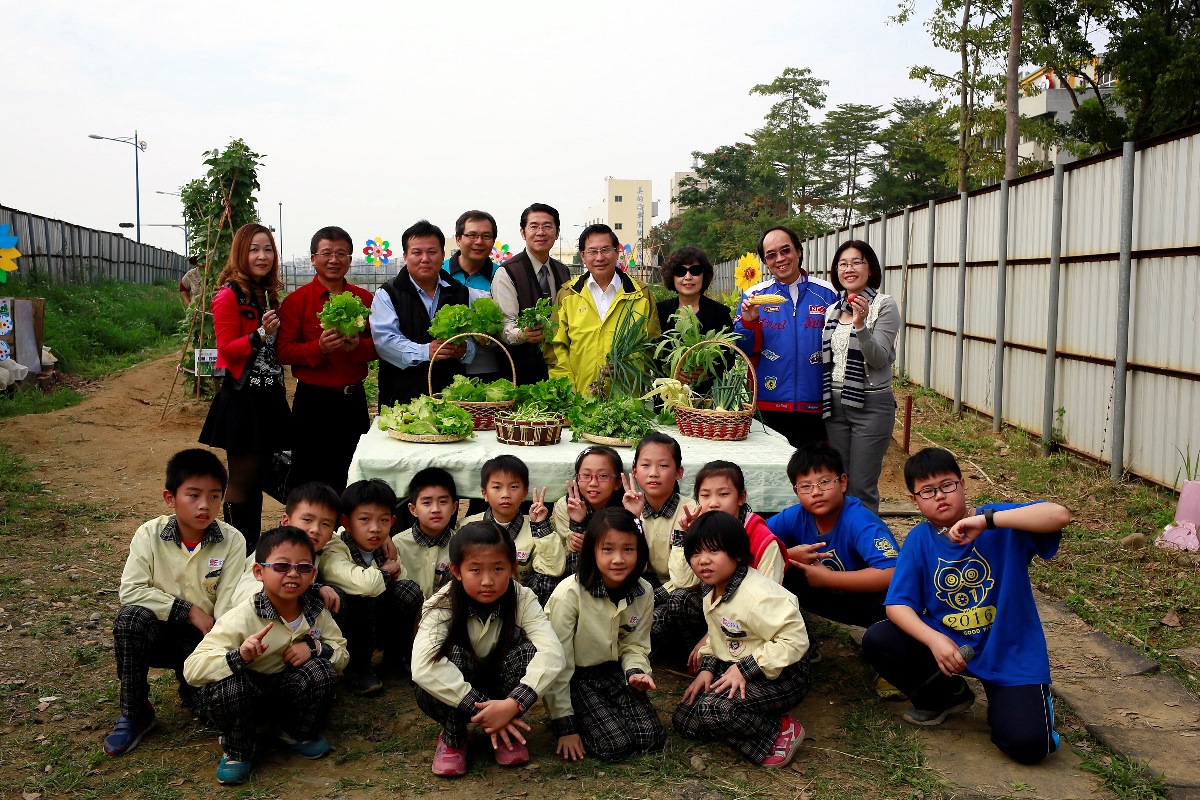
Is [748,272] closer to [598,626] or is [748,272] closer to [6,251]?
[598,626]

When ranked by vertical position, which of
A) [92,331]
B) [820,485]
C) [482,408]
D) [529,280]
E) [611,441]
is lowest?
[820,485]

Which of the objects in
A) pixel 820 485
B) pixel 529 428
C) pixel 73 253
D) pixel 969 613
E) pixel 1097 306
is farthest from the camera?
pixel 73 253

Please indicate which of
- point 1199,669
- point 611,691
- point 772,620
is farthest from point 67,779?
point 1199,669

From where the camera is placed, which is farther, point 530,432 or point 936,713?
point 530,432

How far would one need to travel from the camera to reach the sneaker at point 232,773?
11.2ft

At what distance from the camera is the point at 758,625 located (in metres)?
3.67

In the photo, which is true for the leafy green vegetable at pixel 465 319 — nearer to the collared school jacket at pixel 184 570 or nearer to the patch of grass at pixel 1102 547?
the collared school jacket at pixel 184 570

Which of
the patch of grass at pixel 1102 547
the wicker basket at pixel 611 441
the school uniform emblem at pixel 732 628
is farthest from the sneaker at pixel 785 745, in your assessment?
the patch of grass at pixel 1102 547

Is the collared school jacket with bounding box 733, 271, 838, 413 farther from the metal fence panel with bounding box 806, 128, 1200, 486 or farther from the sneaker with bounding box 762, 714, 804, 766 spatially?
the metal fence panel with bounding box 806, 128, 1200, 486

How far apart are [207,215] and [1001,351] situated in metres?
9.98

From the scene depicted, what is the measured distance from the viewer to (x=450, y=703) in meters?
3.43

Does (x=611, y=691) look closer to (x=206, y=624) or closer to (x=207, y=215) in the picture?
(x=206, y=624)

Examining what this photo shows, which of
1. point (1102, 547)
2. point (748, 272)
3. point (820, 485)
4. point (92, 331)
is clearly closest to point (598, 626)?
point (820, 485)

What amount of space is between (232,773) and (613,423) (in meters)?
2.29
